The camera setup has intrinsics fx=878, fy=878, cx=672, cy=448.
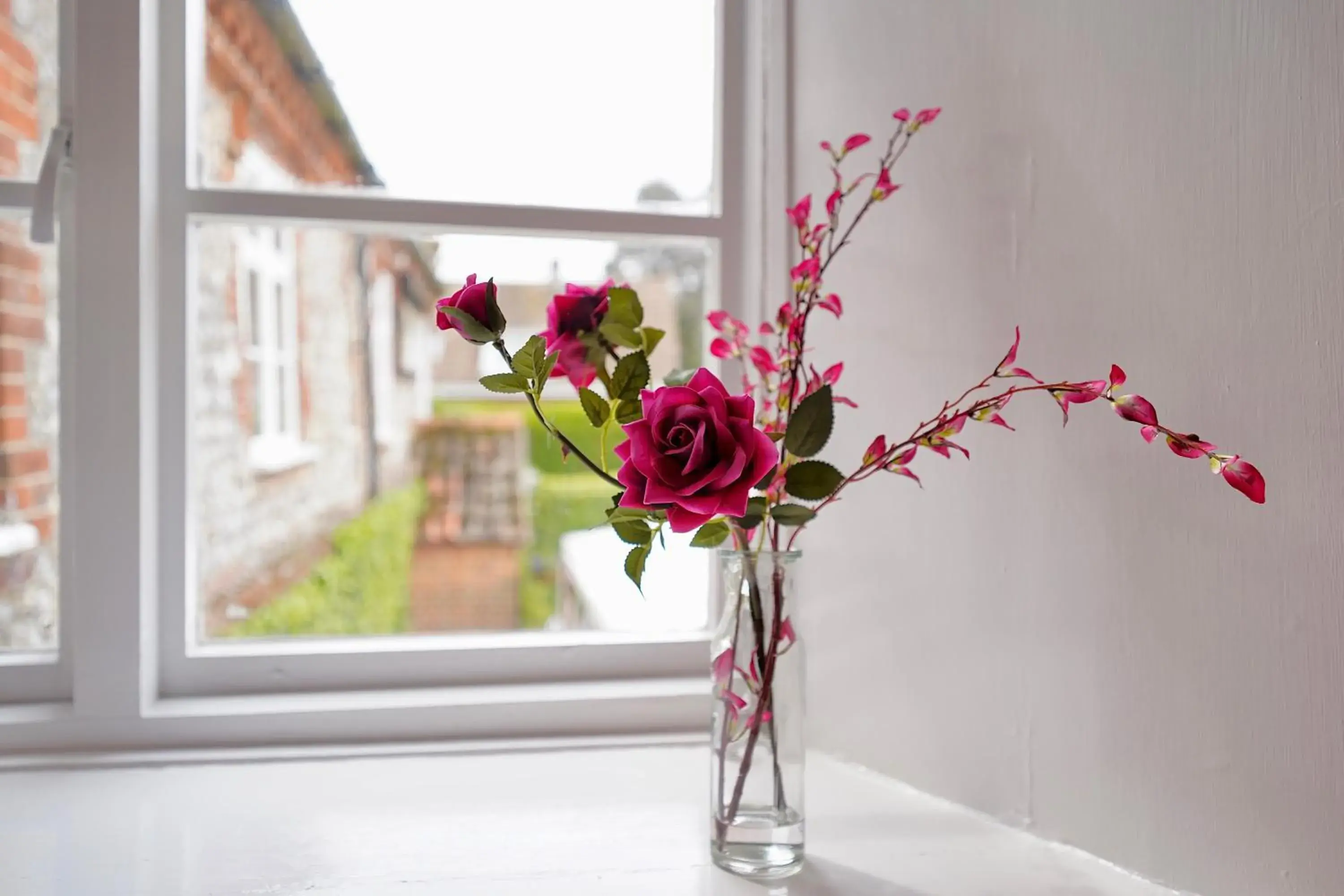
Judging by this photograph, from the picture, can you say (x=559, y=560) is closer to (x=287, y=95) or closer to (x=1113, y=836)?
(x=287, y=95)

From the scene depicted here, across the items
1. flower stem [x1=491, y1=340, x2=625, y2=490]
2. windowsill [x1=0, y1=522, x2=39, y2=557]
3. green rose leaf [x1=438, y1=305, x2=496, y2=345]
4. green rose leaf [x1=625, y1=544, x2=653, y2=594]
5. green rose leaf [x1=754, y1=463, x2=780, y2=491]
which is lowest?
windowsill [x1=0, y1=522, x2=39, y2=557]

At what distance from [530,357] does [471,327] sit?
52 millimetres

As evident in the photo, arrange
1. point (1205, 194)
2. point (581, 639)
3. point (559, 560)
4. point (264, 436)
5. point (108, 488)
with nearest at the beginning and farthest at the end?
point (1205, 194)
point (108, 488)
point (581, 639)
point (264, 436)
point (559, 560)

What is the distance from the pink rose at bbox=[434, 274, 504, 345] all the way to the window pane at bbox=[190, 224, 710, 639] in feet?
1.72

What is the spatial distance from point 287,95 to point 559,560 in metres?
0.95

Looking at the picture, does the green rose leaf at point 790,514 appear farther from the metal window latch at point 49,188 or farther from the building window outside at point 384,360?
the building window outside at point 384,360

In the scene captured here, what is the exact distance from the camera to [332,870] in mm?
803

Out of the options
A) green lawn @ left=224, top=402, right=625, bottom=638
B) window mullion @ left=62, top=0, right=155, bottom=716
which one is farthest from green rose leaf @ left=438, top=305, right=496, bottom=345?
green lawn @ left=224, top=402, right=625, bottom=638

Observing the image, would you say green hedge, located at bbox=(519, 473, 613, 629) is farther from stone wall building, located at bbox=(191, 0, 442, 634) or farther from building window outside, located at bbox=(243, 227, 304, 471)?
building window outside, located at bbox=(243, 227, 304, 471)

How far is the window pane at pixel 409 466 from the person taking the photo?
1360 mm

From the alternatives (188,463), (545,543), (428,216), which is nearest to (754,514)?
(428,216)

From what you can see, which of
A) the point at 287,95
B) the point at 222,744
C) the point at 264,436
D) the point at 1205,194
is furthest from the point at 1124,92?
the point at 264,436

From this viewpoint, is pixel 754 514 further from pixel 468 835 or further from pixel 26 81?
pixel 26 81

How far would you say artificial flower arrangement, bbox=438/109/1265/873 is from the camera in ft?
2.04
